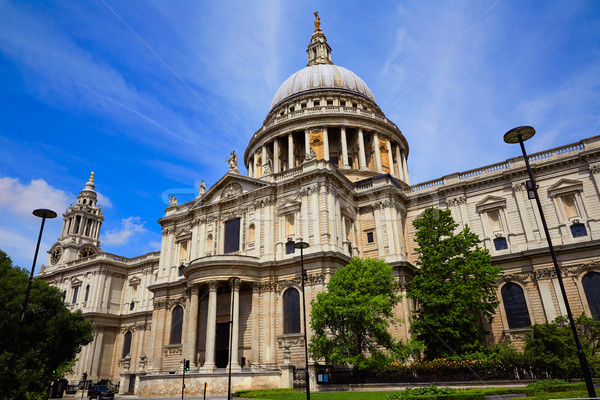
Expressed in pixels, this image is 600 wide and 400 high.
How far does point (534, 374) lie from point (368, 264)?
444 inches

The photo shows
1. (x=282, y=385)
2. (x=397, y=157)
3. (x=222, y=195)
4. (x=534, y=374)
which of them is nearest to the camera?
(x=534, y=374)

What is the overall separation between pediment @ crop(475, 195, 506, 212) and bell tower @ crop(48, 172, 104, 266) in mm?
59396

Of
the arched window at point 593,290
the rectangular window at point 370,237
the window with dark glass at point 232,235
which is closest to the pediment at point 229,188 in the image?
the window with dark glass at point 232,235

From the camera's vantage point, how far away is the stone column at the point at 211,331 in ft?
104

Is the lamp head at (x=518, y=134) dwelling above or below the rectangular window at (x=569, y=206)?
below

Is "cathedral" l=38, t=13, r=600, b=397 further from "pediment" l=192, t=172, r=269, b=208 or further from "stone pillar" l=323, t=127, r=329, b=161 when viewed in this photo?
"stone pillar" l=323, t=127, r=329, b=161

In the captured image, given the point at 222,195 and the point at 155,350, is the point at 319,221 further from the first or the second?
the point at 155,350

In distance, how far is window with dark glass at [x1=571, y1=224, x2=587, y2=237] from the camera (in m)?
Answer: 33.3

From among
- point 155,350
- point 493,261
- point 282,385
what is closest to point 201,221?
point 155,350

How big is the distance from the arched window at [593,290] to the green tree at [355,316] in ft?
51.8

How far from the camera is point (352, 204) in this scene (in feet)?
133

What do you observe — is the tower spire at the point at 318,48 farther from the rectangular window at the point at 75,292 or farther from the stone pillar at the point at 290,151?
the rectangular window at the point at 75,292

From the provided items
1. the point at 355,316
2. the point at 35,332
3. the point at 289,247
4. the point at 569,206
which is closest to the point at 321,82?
the point at 289,247

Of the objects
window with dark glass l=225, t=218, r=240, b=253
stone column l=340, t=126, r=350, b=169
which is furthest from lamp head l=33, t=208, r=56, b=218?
stone column l=340, t=126, r=350, b=169
